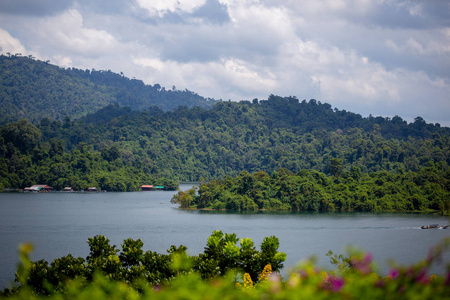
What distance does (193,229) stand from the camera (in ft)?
178

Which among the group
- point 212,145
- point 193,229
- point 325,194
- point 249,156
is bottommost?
point 193,229

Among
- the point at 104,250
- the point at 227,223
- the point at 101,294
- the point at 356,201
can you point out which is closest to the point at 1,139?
the point at 227,223

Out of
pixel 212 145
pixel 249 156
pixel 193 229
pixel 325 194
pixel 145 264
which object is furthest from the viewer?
pixel 212 145

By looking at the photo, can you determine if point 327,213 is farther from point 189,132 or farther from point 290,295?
point 189,132

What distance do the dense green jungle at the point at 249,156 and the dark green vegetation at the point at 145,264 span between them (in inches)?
2077

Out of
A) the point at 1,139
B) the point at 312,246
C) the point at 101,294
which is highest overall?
the point at 1,139

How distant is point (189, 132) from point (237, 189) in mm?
93778

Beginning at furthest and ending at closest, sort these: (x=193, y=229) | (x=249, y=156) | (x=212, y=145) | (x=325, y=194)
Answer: (x=212, y=145)
(x=249, y=156)
(x=325, y=194)
(x=193, y=229)

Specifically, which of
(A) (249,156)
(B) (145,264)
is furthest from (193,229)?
(A) (249,156)

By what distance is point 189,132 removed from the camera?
6683 inches

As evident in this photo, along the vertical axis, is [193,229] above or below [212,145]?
below

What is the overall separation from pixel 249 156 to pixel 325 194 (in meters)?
86.6

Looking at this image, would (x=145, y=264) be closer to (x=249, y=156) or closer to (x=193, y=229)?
(x=193, y=229)

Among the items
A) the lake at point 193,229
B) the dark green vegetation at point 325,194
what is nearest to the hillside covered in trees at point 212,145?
the dark green vegetation at point 325,194
